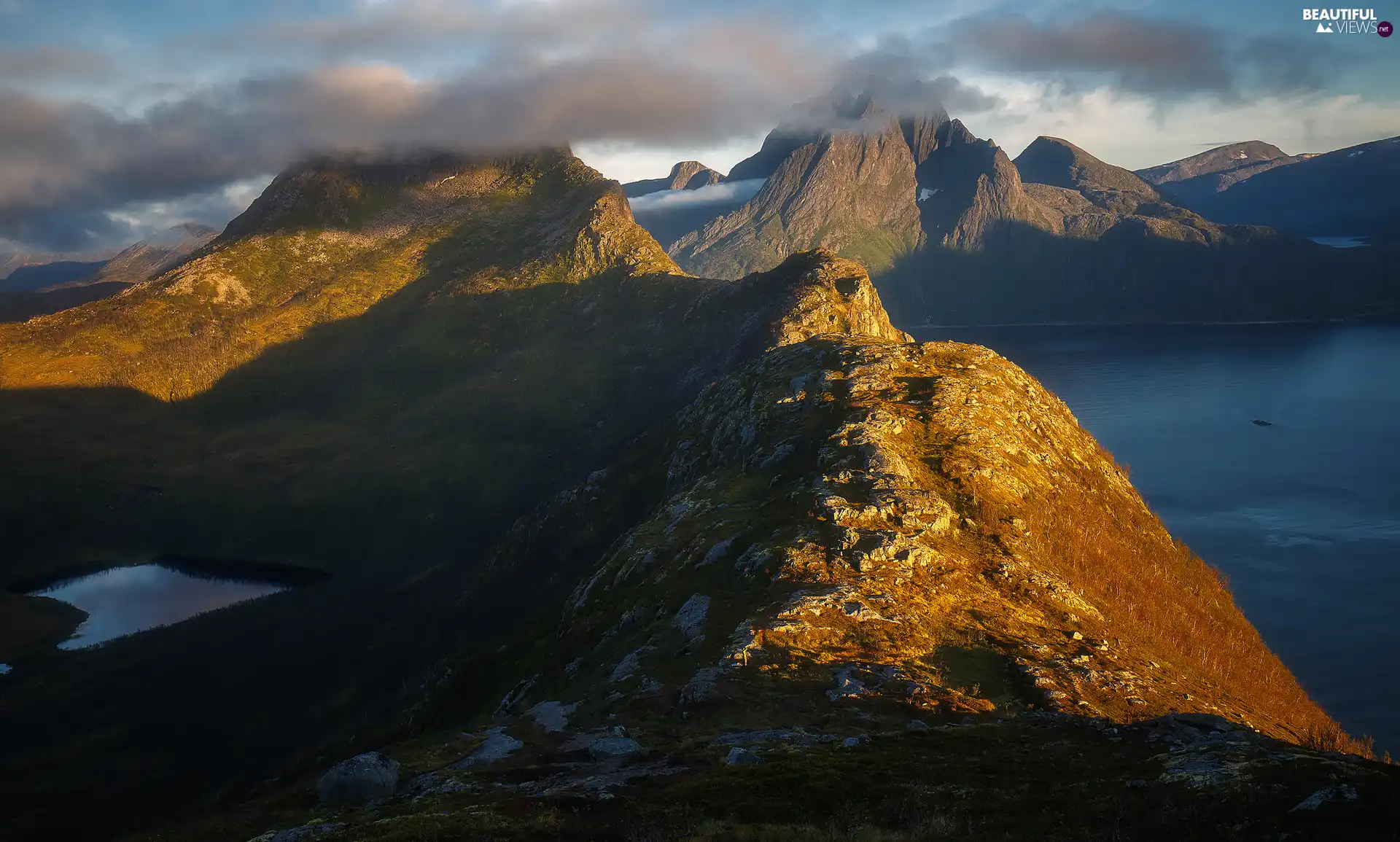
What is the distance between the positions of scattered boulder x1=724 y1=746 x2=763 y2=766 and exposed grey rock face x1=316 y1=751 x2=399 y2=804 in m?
21.2

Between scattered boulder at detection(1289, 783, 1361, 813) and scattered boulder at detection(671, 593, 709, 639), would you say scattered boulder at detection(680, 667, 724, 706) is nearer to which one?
scattered boulder at detection(671, 593, 709, 639)

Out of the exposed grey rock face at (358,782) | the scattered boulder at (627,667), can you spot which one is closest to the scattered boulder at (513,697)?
the scattered boulder at (627,667)

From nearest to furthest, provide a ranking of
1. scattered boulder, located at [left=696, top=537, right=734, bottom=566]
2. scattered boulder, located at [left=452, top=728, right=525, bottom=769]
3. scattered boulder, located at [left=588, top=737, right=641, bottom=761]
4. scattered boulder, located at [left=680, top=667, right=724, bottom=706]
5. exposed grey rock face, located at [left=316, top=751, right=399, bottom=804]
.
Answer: exposed grey rock face, located at [left=316, top=751, right=399, bottom=804]
scattered boulder, located at [left=588, top=737, right=641, bottom=761]
scattered boulder, located at [left=452, top=728, right=525, bottom=769]
scattered boulder, located at [left=680, top=667, right=724, bottom=706]
scattered boulder, located at [left=696, top=537, right=734, bottom=566]

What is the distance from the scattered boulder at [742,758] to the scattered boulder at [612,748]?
8149 mm

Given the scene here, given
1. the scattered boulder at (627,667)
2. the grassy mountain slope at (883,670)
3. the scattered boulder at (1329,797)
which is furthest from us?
the scattered boulder at (627,667)

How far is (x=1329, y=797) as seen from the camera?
2639cm

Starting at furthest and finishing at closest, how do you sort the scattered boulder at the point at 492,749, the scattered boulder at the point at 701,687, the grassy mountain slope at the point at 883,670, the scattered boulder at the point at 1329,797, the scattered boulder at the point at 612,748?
1. the scattered boulder at the point at 701,687
2. the scattered boulder at the point at 492,749
3. the scattered boulder at the point at 612,748
4. the grassy mountain slope at the point at 883,670
5. the scattered boulder at the point at 1329,797

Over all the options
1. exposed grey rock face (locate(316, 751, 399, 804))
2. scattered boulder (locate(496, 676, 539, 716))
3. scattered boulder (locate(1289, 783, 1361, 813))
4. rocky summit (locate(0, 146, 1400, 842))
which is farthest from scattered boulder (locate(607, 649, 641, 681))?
scattered boulder (locate(1289, 783, 1361, 813))

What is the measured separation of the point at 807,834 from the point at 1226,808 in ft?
50.7

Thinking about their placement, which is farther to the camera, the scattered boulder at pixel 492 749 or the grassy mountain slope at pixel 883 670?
the scattered boulder at pixel 492 749

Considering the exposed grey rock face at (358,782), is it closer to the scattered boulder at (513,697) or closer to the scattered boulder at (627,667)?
the scattered boulder at (627,667)

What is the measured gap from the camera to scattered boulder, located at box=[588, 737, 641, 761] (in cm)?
4866

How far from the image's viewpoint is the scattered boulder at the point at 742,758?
4181cm

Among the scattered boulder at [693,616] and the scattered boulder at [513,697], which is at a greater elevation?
the scattered boulder at [693,616]
